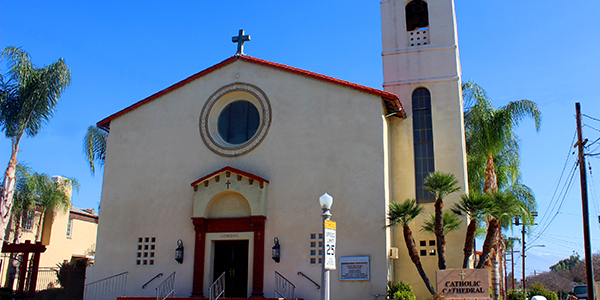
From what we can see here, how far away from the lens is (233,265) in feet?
59.1

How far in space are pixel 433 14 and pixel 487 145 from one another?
5748 millimetres

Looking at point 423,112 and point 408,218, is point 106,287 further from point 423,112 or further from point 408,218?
point 423,112

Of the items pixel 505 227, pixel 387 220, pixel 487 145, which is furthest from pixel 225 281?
pixel 505 227

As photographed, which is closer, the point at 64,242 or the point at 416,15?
the point at 416,15

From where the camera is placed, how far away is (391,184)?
730 inches

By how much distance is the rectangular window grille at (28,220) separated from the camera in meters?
29.2

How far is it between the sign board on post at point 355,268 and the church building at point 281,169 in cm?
4

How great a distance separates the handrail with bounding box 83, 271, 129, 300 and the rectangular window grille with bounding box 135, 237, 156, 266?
0.71 metres

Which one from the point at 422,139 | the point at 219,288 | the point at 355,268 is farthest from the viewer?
the point at 422,139

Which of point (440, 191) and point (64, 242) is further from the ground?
point (440, 191)

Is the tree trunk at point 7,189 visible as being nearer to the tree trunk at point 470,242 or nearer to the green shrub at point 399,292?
the green shrub at point 399,292

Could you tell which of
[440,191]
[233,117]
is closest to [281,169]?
[233,117]

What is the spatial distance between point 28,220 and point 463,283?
83.1 ft

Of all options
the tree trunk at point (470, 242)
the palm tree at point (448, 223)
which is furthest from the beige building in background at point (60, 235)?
the tree trunk at point (470, 242)
